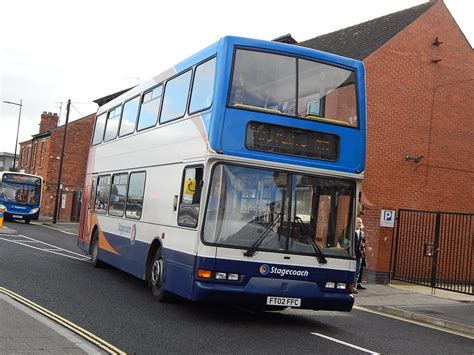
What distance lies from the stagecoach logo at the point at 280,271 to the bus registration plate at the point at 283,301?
13.1 inches

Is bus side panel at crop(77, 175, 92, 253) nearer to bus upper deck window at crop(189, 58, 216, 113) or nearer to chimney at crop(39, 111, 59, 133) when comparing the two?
bus upper deck window at crop(189, 58, 216, 113)

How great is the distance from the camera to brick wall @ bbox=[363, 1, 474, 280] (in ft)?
61.2

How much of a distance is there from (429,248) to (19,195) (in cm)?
2612

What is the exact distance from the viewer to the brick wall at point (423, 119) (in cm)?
1864

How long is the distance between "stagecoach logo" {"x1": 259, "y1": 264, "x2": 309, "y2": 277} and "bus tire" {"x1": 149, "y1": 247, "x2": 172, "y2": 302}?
2072 millimetres

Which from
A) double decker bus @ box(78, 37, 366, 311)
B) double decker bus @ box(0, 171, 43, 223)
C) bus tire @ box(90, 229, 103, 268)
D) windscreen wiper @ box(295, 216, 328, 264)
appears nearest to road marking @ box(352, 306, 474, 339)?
double decker bus @ box(78, 37, 366, 311)

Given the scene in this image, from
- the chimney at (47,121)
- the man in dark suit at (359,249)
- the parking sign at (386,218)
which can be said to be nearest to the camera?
the man in dark suit at (359,249)

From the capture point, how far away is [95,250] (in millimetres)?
14242

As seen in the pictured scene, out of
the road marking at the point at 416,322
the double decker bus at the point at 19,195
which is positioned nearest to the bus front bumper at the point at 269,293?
the road marking at the point at 416,322

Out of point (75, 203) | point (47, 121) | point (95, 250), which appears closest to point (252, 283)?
point (95, 250)

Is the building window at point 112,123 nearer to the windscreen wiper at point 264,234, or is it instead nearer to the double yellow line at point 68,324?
the double yellow line at point 68,324

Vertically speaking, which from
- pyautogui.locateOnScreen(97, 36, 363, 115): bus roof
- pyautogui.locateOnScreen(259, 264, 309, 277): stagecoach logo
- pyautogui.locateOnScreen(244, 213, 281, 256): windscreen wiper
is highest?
pyautogui.locateOnScreen(97, 36, 363, 115): bus roof

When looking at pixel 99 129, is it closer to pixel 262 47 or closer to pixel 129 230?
pixel 129 230

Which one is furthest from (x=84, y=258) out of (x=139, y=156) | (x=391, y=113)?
(x=391, y=113)
